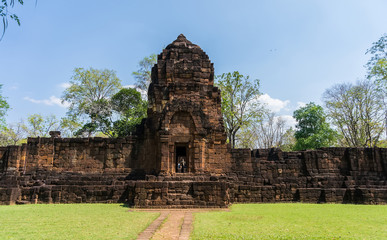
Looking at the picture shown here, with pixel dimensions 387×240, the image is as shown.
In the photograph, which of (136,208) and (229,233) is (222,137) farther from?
(229,233)

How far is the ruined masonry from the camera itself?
13.4 m

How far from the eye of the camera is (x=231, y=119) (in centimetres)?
2920

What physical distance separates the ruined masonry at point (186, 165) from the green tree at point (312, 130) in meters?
10.9

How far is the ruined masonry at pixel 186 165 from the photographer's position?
44.0 ft

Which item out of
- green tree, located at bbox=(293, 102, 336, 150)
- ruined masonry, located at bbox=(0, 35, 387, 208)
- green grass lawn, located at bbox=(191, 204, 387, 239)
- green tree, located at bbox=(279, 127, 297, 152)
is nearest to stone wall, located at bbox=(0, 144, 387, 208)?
ruined masonry, located at bbox=(0, 35, 387, 208)

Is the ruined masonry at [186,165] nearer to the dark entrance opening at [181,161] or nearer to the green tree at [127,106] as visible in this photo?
the dark entrance opening at [181,161]

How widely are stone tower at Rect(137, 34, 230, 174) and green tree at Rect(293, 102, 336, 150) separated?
16139 mm

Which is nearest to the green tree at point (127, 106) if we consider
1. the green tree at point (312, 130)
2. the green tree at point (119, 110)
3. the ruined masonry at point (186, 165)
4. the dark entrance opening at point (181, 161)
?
the green tree at point (119, 110)

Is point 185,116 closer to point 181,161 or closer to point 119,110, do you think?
point 181,161

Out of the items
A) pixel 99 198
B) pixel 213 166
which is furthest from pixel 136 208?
pixel 213 166

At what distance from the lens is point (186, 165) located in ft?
48.6

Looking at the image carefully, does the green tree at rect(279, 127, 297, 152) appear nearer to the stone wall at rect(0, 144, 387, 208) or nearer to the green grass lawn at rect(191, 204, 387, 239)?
the stone wall at rect(0, 144, 387, 208)

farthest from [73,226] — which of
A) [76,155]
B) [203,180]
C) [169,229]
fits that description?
[76,155]

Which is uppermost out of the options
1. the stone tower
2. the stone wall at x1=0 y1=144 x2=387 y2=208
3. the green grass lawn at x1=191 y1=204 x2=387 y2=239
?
the stone tower
